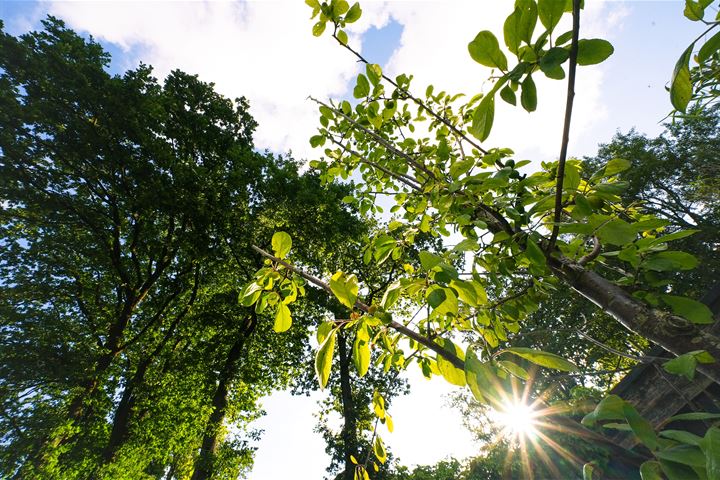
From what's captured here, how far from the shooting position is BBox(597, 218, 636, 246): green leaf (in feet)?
2.39

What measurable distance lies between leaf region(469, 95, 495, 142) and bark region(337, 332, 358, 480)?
1215 cm

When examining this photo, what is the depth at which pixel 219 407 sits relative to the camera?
13523 millimetres

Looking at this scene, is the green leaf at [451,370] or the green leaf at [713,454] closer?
the green leaf at [713,454]

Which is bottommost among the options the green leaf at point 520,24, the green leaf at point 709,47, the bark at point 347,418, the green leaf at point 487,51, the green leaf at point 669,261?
the green leaf at point 669,261

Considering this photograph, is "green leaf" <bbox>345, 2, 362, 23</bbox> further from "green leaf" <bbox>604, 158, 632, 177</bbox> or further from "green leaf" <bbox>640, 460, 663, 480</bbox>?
"green leaf" <bbox>640, 460, 663, 480</bbox>

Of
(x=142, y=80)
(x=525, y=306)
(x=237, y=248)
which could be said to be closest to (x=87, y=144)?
(x=142, y=80)

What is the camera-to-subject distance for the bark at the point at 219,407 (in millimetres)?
11977

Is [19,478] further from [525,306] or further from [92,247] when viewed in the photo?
[525,306]

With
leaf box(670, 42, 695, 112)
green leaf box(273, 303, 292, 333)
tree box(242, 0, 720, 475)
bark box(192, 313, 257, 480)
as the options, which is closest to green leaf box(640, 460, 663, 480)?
tree box(242, 0, 720, 475)

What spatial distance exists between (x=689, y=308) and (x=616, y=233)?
315 mm

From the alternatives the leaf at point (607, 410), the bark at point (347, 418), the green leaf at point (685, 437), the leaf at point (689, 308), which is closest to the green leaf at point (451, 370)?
the leaf at point (607, 410)

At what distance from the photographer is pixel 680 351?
2.77 ft

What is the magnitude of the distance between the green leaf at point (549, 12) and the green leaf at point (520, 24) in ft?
0.04

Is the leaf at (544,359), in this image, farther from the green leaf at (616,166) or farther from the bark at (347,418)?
the bark at (347,418)
